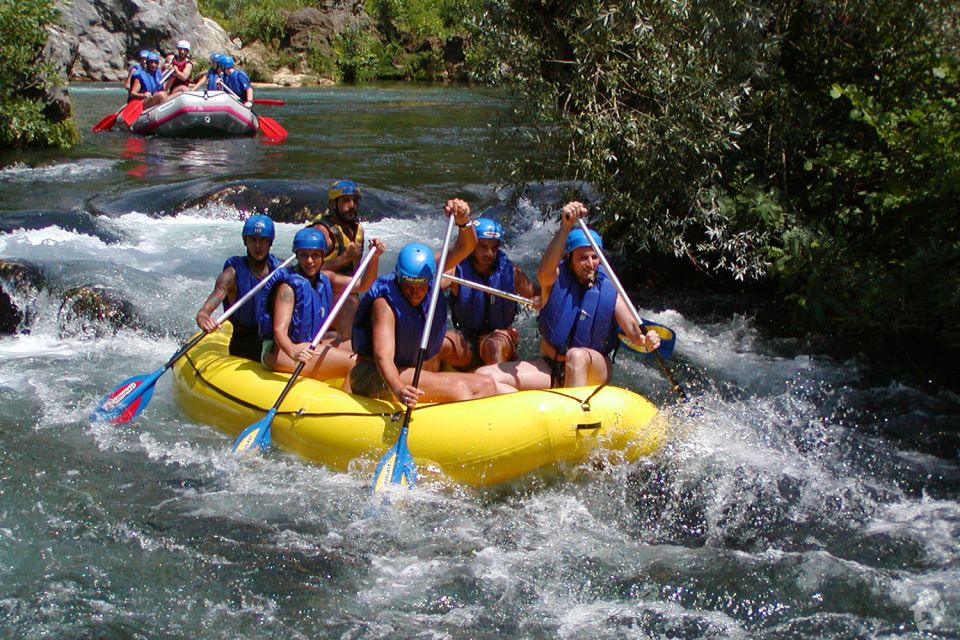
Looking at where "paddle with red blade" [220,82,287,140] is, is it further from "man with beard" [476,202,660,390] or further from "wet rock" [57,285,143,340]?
"man with beard" [476,202,660,390]

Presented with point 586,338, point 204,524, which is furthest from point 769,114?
point 204,524

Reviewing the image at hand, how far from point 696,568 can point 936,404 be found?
8.94 feet

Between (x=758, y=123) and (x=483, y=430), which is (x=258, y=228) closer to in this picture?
(x=483, y=430)

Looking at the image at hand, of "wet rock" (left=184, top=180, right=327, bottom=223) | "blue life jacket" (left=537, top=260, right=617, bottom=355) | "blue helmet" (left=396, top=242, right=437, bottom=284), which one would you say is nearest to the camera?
"blue helmet" (left=396, top=242, right=437, bottom=284)

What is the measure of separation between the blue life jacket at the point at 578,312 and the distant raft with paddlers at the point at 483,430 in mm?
579

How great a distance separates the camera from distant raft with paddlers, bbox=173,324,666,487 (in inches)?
195

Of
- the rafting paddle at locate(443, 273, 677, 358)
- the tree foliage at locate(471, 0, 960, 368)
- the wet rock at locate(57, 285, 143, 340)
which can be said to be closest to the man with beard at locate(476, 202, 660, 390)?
the rafting paddle at locate(443, 273, 677, 358)

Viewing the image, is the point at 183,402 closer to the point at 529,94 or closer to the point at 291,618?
the point at 291,618

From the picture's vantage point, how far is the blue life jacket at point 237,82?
58.7 feet

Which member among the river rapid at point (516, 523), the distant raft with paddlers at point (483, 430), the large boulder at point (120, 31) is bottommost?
the river rapid at point (516, 523)

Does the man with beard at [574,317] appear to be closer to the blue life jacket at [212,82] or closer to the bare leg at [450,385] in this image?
the bare leg at [450,385]

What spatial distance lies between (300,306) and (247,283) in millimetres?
551

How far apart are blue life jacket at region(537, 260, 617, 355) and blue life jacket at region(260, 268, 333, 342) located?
1371 millimetres

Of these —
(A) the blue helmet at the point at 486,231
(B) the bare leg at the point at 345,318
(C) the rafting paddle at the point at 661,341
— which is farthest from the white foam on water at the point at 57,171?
(C) the rafting paddle at the point at 661,341
